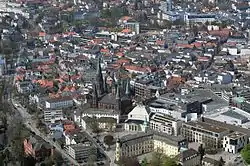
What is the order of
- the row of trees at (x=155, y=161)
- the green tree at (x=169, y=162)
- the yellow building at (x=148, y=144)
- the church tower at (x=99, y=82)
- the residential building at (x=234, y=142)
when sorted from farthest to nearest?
the church tower at (x=99, y=82) < the residential building at (x=234, y=142) < the yellow building at (x=148, y=144) < the row of trees at (x=155, y=161) < the green tree at (x=169, y=162)

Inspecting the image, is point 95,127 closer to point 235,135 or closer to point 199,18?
point 235,135

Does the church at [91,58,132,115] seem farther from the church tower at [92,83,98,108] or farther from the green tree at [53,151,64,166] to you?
the green tree at [53,151,64,166]

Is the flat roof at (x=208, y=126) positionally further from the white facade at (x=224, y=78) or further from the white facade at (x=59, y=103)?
the white facade at (x=224, y=78)

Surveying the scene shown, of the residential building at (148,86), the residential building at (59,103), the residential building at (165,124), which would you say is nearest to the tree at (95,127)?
the residential building at (165,124)

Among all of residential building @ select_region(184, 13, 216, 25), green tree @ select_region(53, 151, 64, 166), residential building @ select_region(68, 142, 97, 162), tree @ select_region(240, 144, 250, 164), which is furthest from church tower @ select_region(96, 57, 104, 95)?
residential building @ select_region(184, 13, 216, 25)

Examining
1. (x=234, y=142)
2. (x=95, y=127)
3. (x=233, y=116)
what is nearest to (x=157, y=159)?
(x=234, y=142)

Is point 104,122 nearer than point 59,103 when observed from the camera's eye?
Yes

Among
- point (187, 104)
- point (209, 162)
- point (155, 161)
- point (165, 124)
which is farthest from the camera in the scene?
point (187, 104)
